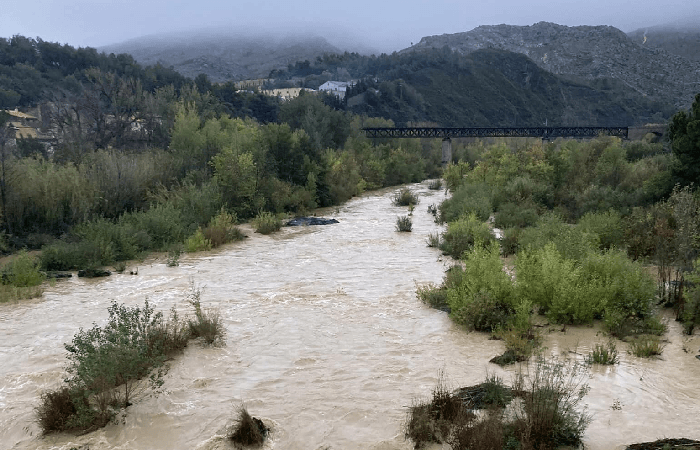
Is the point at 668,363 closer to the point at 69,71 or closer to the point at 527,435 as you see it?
the point at 527,435

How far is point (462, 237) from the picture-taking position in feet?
49.0

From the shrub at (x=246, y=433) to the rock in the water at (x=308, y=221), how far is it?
601 inches

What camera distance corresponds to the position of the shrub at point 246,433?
5363mm

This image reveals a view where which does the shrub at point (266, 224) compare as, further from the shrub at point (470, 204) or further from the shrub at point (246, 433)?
the shrub at point (246, 433)

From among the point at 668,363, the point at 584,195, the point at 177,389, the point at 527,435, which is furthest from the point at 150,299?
the point at 584,195

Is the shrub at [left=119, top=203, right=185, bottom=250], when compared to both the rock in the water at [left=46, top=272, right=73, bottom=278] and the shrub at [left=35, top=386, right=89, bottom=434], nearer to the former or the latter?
the rock in the water at [left=46, top=272, right=73, bottom=278]

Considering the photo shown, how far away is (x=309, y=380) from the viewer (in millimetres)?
6977

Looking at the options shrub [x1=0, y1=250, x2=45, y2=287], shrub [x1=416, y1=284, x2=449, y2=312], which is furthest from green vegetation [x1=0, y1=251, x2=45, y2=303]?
shrub [x1=416, y1=284, x2=449, y2=312]

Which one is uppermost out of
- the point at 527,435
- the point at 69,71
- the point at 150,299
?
the point at 69,71

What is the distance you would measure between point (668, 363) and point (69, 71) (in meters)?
90.7

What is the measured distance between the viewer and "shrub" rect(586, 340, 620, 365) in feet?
22.9

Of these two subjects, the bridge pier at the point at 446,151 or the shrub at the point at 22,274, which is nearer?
the shrub at the point at 22,274

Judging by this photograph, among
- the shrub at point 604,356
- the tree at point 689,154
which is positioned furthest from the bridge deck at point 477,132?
the shrub at point 604,356

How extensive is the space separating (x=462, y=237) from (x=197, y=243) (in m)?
7.83
